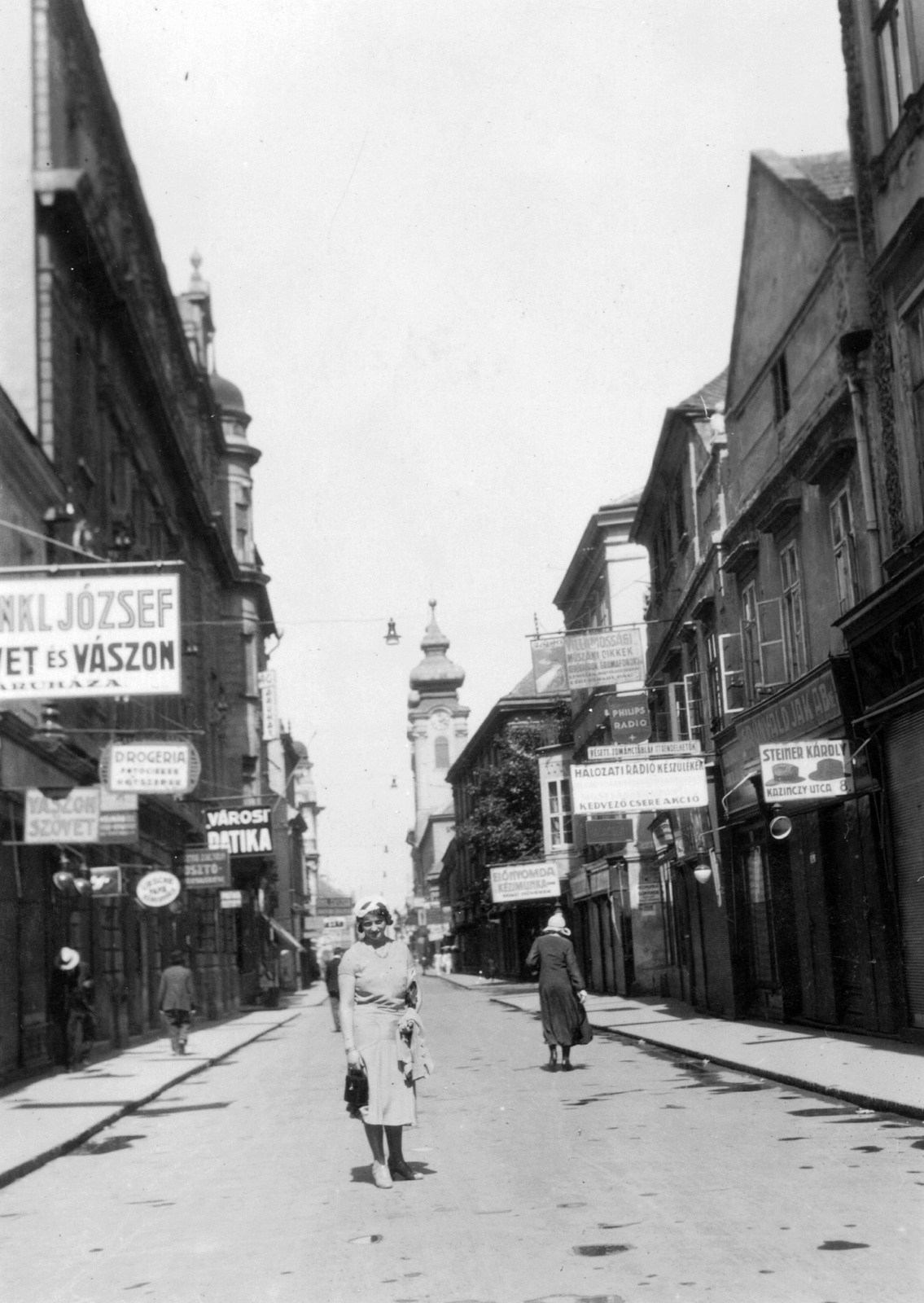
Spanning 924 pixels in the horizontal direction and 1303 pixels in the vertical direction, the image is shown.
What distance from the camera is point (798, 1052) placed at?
18656 mm

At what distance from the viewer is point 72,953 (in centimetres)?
2361

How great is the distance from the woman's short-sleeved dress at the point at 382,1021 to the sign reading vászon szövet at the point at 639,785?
45.7ft

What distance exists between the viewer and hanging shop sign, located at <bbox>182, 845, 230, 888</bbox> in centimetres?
3556

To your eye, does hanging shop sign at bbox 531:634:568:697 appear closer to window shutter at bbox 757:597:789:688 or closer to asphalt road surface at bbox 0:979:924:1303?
window shutter at bbox 757:597:789:688

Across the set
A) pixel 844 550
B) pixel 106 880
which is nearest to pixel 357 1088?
pixel 844 550

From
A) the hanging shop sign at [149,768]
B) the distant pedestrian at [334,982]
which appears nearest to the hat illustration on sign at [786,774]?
the hanging shop sign at [149,768]

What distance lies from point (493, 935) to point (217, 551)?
3059cm

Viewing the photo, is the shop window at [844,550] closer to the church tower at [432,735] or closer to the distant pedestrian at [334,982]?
the distant pedestrian at [334,982]

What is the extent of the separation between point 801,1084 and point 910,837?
13.2 feet

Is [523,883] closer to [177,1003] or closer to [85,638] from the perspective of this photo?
[177,1003]

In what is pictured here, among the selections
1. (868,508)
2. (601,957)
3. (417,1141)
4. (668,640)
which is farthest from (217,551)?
(417,1141)

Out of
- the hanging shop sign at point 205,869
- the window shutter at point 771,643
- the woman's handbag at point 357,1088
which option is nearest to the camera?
the woman's handbag at point 357,1088

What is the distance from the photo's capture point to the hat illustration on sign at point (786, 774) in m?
19.3

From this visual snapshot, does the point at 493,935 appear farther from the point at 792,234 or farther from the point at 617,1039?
the point at 792,234
